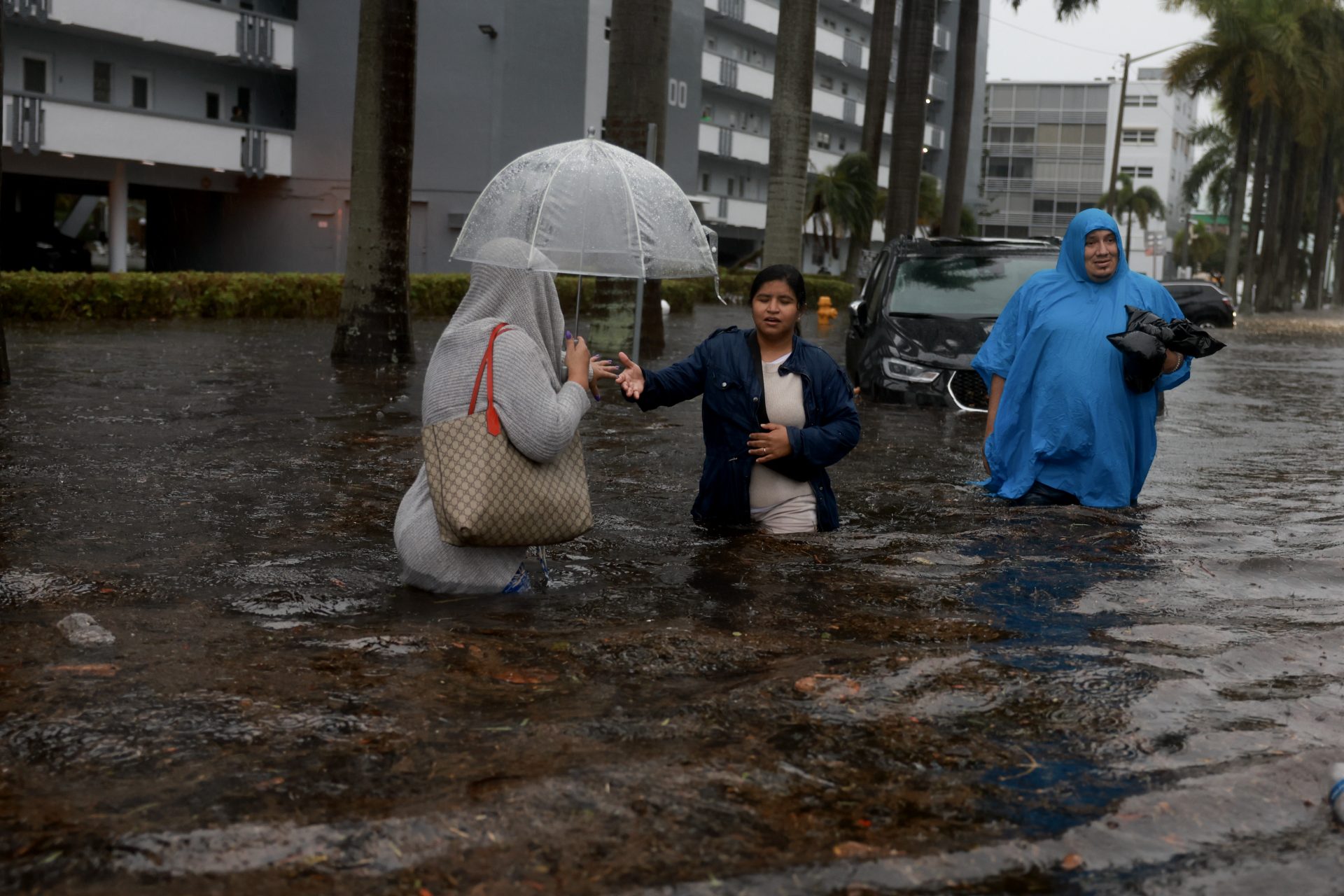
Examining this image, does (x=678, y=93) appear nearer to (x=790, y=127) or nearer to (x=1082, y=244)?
(x=790, y=127)

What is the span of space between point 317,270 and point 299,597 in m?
33.6

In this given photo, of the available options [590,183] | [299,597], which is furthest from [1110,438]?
[299,597]

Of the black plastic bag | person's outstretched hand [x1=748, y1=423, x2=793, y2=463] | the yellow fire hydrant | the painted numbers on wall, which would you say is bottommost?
the yellow fire hydrant

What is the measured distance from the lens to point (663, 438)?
1221 centimetres

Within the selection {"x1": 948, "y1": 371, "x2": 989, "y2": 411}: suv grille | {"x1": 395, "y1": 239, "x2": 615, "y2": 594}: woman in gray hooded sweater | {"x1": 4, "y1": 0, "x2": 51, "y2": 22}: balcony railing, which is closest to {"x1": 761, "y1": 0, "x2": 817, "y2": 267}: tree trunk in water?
{"x1": 948, "y1": 371, "x2": 989, "y2": 411}: suv grille

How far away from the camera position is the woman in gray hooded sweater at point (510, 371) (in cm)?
542

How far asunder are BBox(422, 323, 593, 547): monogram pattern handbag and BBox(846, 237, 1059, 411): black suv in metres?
7.51

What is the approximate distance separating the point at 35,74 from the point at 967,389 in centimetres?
2705

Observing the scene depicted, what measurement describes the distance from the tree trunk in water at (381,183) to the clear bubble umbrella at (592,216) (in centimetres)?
952

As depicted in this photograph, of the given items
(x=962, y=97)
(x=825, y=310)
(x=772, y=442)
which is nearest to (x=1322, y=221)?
(x=962, y=97)

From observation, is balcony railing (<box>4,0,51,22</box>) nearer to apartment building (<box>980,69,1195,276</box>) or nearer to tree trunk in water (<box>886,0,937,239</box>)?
tree trunk in water (<box>886,0,937,239</box>)

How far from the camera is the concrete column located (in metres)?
34.8

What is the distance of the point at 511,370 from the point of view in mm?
5406

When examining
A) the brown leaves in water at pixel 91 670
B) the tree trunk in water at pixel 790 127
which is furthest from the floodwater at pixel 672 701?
the tree trunk in water at pixel 790 127
